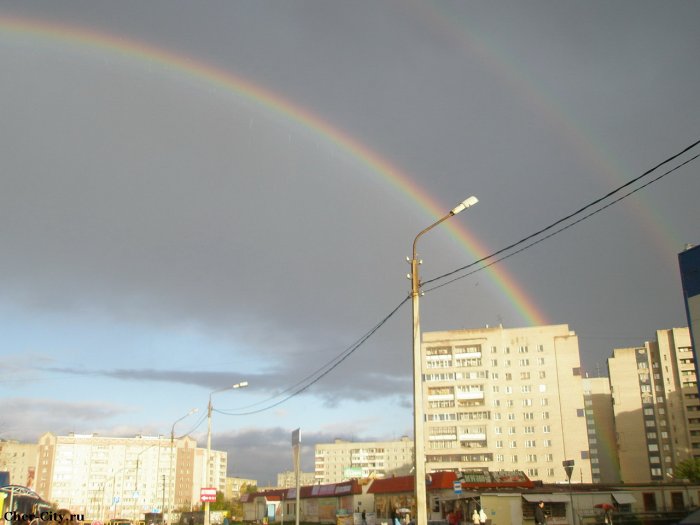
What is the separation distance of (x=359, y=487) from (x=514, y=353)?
73987mm

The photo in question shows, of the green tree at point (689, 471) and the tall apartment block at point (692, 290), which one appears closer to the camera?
the tall apartment block at point (692, 290)

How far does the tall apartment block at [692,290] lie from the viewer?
38656 mm

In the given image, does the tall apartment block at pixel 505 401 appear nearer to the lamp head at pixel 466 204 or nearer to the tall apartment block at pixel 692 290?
the tall apartment block at pixel 692 290

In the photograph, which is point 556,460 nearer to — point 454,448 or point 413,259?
point 454,448

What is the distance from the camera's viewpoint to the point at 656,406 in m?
155

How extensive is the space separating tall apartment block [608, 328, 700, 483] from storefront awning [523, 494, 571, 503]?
10432 cm

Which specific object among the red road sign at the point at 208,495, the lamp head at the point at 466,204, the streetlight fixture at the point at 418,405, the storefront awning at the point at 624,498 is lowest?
the storefront awning at the point at 624,498

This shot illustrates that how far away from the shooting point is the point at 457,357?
137m

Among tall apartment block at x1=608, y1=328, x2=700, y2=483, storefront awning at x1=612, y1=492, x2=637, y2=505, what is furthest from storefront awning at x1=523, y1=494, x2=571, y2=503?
tall apartment block at x1=608, y1=328, x2=700, y2=483

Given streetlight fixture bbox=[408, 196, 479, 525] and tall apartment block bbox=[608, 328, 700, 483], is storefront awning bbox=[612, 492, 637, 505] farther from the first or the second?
tall apartment block bbox=[608, 328, 700, 483]

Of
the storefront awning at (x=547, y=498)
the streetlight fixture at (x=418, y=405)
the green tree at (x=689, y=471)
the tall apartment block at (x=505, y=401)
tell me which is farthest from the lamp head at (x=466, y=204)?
the tall apartment block at (x=505, y=401)

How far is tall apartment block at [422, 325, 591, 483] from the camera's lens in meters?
127

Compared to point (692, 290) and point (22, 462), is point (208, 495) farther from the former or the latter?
point (22, 462)

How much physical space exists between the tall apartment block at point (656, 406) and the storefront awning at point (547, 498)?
104 metres
